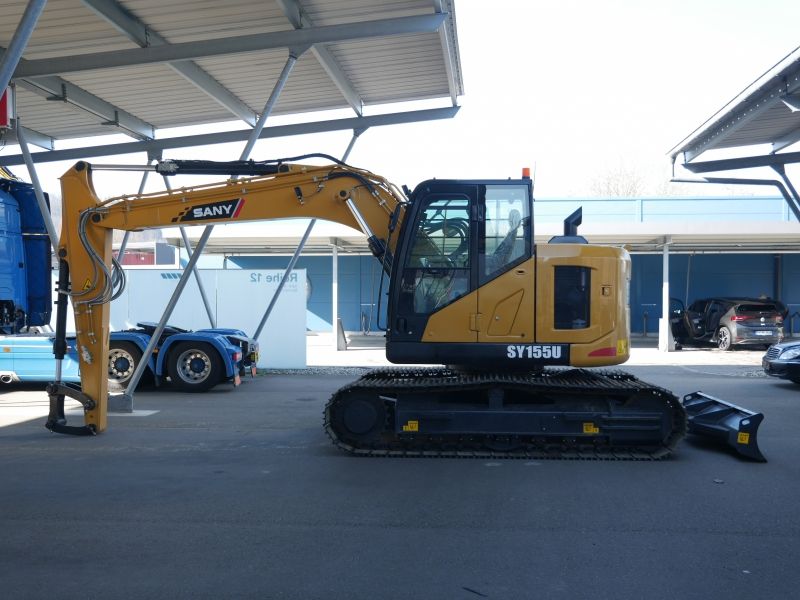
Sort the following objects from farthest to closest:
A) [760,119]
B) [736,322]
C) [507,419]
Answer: [736,322] < [760,119] < [507,419]

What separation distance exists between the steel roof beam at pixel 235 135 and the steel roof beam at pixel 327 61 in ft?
1.38

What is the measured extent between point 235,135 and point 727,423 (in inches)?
410

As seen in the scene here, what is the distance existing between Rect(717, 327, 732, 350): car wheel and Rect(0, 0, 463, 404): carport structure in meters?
12.5

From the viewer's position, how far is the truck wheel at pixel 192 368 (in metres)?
13.4

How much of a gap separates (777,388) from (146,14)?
42.0 ft

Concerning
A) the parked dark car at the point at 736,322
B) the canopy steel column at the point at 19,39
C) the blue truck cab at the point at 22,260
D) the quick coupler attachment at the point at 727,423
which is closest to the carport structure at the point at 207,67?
Answer: the canopy steel column at the point at 19,39

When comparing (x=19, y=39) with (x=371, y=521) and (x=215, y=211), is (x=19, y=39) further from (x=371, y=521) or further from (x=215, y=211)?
(x=371, y=521)

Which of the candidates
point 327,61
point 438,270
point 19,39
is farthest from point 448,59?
point 19,39

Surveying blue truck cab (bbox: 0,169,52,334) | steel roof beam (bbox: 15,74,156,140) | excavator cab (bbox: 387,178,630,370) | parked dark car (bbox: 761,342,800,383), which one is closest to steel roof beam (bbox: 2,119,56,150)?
steel roof beam (bbox: 15,74,156,140)

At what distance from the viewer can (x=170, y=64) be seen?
11.7m

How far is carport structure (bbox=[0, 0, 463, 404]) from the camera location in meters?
10.4

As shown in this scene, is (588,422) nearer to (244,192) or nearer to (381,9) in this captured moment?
(244,192)

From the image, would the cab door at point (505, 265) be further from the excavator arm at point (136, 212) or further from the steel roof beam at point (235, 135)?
the steel roof beam at point (235, 135)

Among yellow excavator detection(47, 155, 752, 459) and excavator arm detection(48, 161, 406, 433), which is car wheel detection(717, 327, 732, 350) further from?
excavator arm detection(48, 161, 406, 433)
